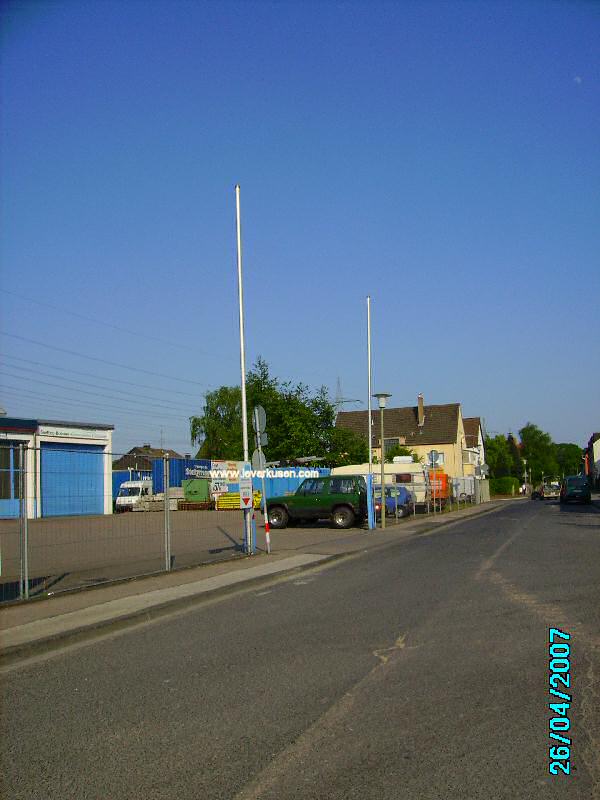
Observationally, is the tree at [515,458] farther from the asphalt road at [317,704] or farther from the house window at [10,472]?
the asphalt road at [317,704]

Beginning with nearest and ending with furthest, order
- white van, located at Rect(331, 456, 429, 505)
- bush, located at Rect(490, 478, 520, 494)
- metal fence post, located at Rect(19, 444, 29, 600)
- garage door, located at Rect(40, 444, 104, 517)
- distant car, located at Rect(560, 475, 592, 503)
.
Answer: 1. metal fence post, located at Rect(19, 444, 29, 600)
2. garage door, located at Rect(40, 444, 104, 517)
3. white van, located at Rect(331, 456, 429, 505)
4. distant car, located at Rect(560, 475, 592, 503)
5. bush, located at Rect(490, 478, 520, 494)

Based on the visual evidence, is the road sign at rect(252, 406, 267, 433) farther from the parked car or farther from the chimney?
→ the chimney

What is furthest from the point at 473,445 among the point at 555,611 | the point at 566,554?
the point at 555,611

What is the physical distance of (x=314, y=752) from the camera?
5.00 metres

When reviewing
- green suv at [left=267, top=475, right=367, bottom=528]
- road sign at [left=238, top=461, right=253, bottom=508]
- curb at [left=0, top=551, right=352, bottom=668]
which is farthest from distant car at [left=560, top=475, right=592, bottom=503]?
curb at [left=0, top=551, right=352, bottom=668]

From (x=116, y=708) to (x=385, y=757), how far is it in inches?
91.7

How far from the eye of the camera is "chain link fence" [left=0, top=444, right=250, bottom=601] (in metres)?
11.3

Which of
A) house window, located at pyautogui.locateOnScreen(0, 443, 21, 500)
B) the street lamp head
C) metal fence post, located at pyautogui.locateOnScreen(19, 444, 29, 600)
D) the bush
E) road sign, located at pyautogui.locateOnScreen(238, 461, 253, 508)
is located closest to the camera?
metal fence post, located at pyautogui.locateOnScreen(19, 444, 29, 600)

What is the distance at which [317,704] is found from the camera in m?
6.05

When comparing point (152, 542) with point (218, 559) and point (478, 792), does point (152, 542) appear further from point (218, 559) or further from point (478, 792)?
point (478, 792)

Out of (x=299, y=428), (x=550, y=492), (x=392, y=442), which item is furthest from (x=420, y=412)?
(x=299, y=428)

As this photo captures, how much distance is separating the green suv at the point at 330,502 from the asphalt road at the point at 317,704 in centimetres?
1678
